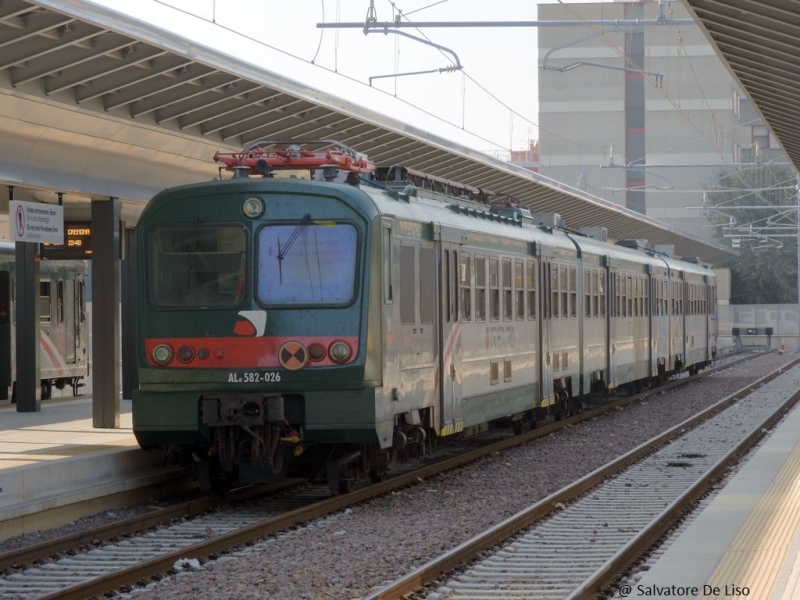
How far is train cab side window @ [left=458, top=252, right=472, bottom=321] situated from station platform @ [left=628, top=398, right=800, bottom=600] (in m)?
3.57

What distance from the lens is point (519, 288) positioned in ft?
54.1

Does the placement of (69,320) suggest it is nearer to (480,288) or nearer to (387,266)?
(480,288)

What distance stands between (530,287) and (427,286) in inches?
174

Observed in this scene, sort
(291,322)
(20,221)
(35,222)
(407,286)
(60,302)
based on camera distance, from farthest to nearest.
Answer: (60,302)
(35,222)
(20,221)
(407,286)
(291,322)

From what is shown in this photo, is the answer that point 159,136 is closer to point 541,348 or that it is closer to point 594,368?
point 541,348

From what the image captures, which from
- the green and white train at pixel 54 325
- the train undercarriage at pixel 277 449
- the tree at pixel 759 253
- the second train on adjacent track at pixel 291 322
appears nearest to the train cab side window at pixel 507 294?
the second train on adjacent track at pixel 291 322

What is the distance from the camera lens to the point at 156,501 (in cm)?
1240

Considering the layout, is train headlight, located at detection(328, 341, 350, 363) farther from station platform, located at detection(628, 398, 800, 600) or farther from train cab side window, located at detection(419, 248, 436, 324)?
station platform, located at detection(628, 398, 800, 600)

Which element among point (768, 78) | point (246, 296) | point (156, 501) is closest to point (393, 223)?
point (246, 296)

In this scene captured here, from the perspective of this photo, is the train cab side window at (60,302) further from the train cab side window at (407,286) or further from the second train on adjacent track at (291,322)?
the train cab side window at (407,286)

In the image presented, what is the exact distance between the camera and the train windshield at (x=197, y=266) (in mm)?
11500

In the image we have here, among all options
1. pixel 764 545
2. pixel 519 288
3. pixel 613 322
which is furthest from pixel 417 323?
pixel 613 322

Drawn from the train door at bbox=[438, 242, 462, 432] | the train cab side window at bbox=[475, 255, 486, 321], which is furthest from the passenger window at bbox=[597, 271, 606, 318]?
the train door at bbox=[438, 242, 462, 432]

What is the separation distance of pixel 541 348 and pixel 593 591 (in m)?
9.89
